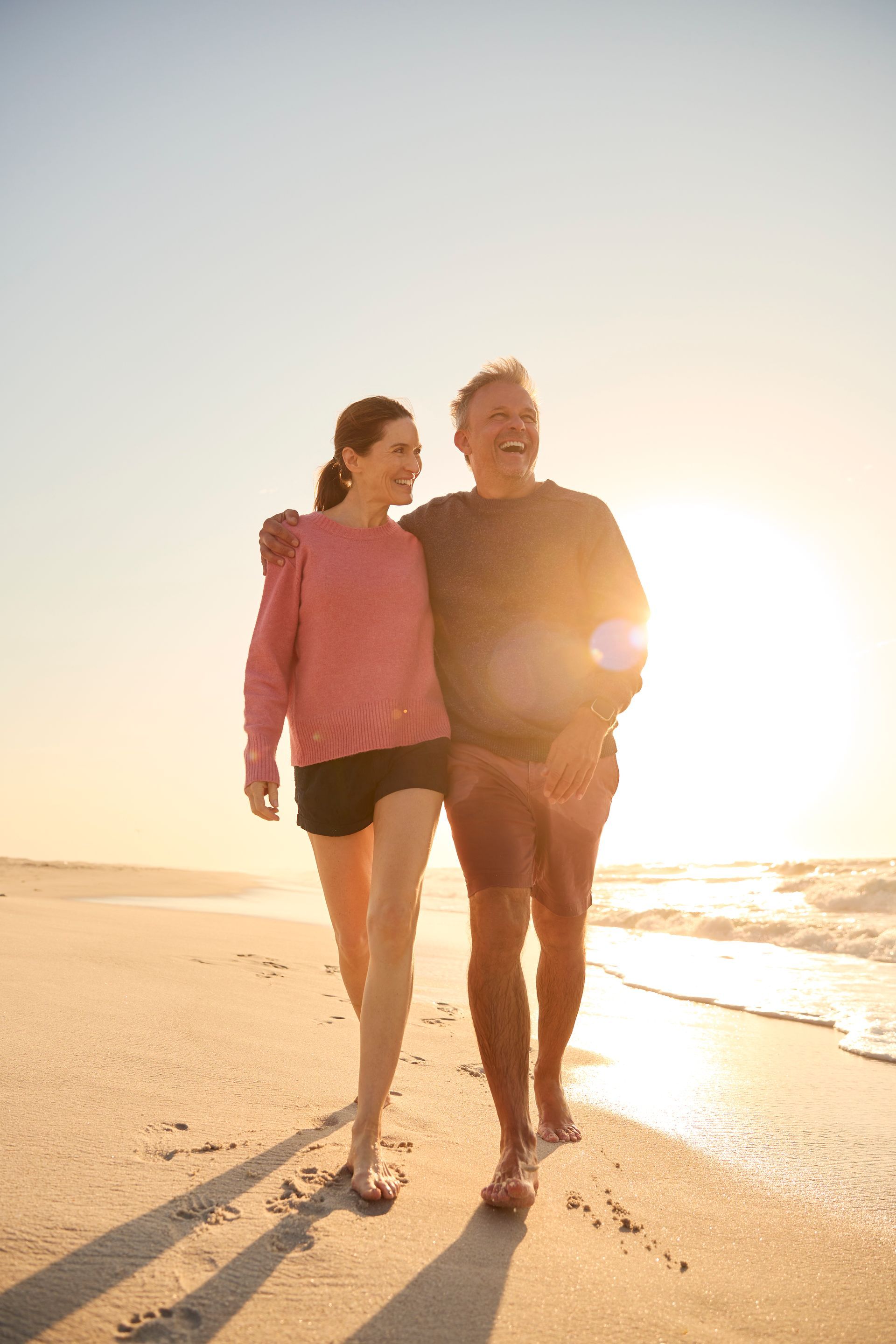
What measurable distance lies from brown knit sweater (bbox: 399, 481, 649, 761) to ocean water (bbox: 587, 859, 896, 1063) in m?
2.66

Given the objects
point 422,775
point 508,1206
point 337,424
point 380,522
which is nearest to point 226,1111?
point 508,1206

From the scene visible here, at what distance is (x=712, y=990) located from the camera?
671 centimetres

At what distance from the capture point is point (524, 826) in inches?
123

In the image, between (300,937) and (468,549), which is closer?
(468,549)

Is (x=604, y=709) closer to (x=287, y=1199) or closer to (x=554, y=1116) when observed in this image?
(x=554, y=1116)

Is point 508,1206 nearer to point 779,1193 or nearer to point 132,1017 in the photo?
point 779,1193

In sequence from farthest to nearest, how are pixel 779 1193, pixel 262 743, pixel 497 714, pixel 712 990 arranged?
pixel 712 990 → pixel 497 714 → pixel 262 743 → pixel 779 1193

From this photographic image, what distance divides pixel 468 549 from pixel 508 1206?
213 centimetres

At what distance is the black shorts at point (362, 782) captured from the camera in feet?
9.70

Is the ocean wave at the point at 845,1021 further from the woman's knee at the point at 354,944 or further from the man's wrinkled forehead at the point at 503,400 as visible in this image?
the man's wrinkled forehead at the point at 503,400

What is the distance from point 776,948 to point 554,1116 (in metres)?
7.62

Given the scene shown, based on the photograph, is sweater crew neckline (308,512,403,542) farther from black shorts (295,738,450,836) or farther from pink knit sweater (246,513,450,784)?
black shorts (295,738,450,836)

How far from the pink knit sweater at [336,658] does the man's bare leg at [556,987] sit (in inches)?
35.2

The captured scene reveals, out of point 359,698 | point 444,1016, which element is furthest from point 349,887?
point 444,1016
